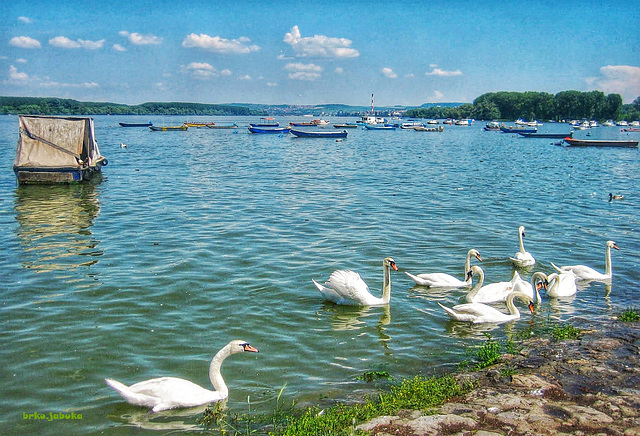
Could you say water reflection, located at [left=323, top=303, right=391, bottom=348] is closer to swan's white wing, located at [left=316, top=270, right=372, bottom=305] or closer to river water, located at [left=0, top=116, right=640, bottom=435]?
river water, located at [left=0, top=116, right=640, bottom=435]

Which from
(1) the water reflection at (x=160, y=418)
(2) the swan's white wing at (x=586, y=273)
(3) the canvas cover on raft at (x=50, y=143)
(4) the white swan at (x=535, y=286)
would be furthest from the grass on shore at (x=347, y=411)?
(3) the canvas cover on raft at (x=50, y=143)

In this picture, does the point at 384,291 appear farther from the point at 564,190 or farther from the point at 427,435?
the point at 564,190

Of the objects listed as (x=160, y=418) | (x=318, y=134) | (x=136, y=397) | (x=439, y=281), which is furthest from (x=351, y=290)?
(x=318, y=134)

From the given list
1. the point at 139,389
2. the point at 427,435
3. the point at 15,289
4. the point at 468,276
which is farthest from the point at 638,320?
the point at 15,289

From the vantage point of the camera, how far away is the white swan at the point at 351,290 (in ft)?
37.3

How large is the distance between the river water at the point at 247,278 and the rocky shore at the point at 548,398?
1.45m

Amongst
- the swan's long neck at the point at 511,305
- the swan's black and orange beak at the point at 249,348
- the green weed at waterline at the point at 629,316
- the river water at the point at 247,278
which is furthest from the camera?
the swan's long neck at the point at 511,305

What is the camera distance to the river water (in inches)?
335

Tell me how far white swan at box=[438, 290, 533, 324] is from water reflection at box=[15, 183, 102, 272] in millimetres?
9538

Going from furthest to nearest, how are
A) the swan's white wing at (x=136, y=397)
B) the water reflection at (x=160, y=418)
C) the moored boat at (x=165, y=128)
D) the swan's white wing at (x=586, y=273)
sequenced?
the moored boat at (x=165, y=128), the swan's white wing at (x=586, y=273), the swan's white wing at (x=136, y=397), the water reflection at (x=160, y=418)

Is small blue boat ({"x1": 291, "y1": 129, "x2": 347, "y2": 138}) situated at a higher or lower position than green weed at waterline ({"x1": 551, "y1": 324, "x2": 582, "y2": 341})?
higher

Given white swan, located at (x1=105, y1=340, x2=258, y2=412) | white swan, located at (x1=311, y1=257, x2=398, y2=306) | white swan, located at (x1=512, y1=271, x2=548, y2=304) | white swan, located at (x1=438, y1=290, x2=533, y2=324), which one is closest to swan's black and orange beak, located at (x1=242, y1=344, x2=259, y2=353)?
white swan, located at (x1=105, y1=340, x2=258, y2=412)

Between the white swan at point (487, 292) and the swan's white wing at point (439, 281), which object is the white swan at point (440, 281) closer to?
the swan's white wing at point (439, 281)

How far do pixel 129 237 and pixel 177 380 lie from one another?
1073 centimetres
